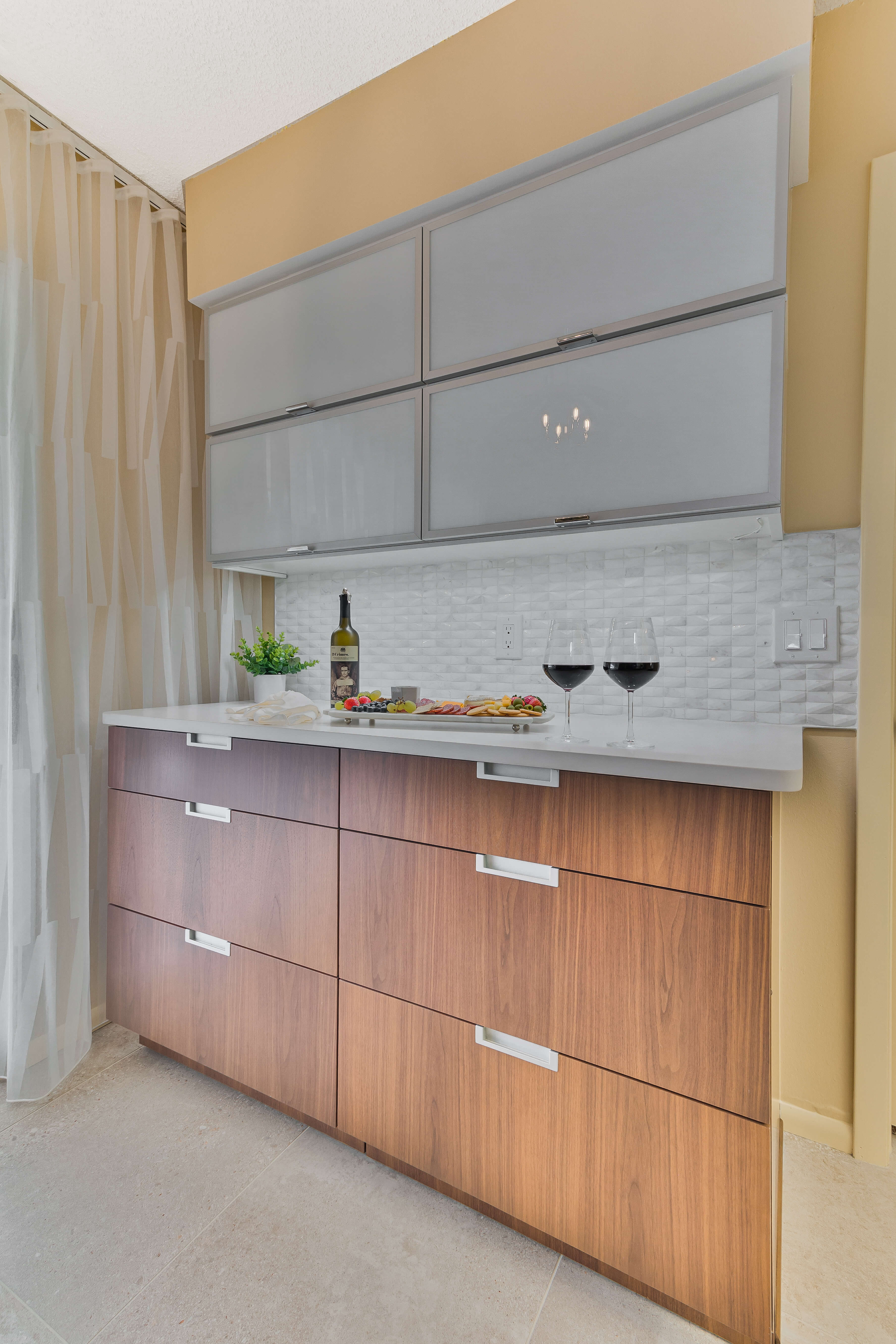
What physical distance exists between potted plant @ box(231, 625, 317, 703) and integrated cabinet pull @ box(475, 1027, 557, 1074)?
3.91 ft

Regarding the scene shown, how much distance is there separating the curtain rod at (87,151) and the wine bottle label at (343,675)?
1553 mm

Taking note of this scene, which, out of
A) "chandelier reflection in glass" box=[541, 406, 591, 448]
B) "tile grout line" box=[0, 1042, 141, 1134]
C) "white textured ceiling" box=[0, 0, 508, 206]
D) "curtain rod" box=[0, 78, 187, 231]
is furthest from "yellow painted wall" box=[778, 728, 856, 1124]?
"curtain rod" box=[0, 78, 187, 231]

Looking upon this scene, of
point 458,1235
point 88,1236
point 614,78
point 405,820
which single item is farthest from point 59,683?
point 614,78

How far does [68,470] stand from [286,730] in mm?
1041

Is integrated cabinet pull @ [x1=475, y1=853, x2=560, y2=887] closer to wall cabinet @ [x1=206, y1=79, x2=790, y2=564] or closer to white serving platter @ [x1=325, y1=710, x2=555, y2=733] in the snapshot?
white serving platter @ [x1=325, y1=710, x2=555, y2=733]

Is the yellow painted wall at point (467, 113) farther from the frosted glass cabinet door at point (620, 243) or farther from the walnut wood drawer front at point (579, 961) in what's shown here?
the walnut wood drawer front at point (579, 961)

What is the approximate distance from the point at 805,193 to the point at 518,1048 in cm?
196

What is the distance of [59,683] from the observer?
178cm

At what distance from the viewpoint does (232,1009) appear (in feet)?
5.08

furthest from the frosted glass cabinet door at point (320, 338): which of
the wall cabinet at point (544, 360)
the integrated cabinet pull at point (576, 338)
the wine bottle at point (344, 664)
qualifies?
the wine bottle at point (344, 664)

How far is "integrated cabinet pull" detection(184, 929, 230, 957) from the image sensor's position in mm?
1560

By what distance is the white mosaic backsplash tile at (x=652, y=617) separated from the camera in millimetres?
1472

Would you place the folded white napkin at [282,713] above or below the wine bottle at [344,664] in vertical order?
below

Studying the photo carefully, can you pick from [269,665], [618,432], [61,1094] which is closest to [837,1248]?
[618,432]
